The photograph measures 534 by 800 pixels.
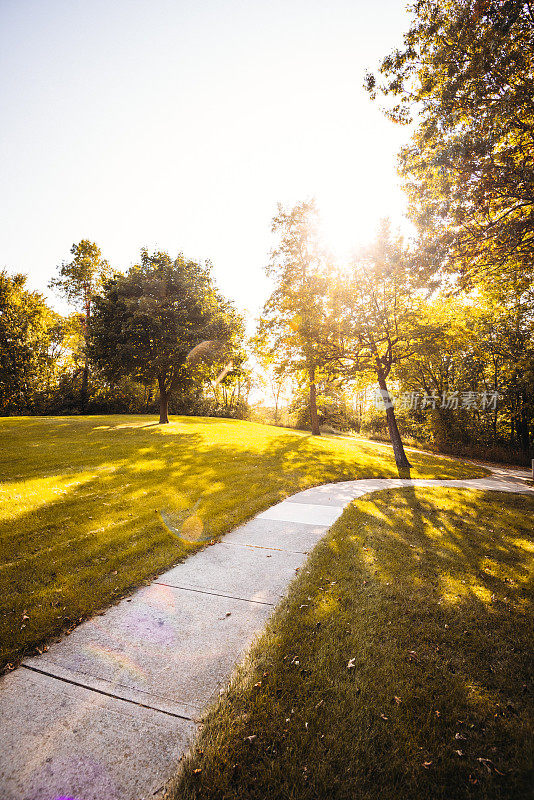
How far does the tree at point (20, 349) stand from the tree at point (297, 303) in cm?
2149

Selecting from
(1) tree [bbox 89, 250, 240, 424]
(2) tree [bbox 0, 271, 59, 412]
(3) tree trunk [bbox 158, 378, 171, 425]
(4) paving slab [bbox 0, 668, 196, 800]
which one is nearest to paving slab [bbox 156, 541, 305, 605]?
(4) paving slab [bbox 0, 668, 196, 800]

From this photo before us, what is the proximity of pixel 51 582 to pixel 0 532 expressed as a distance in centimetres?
213

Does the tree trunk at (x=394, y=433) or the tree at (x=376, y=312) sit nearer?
the tree at (x=376, y=312)

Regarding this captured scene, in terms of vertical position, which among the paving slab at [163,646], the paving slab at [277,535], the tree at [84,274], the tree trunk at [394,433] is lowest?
the paving slab at [163,646]

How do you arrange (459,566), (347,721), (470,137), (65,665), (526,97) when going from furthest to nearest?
(470,137) → (526,97) → (459,566) → (65,665) → (347,721)

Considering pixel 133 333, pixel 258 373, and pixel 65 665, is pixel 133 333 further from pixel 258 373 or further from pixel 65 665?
pixel 258 373

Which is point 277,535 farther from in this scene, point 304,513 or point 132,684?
point 132,684

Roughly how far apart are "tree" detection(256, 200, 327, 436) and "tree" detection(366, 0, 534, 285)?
4.87 m

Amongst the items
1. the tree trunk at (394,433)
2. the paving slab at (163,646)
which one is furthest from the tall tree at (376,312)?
the paving slab at (163,646)

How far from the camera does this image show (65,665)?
111 inches

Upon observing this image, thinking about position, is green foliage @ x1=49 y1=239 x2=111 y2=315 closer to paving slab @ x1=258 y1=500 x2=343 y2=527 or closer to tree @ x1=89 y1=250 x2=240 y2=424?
tree @ x1=89 y1=250 x2=240 y2=424

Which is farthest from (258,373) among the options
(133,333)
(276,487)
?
(276,487)

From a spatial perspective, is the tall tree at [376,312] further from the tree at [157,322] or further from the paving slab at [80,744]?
the paving slab at [80,744]

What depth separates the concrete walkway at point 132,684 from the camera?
1.98m
